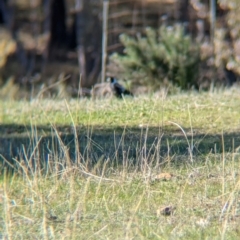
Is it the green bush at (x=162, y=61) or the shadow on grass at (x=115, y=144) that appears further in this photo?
the green bush at (x=162, y=61)

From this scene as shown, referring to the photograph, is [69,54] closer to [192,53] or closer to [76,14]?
[76,14]

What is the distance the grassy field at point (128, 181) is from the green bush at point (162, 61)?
13.5ft

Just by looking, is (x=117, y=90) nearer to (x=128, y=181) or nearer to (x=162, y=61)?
(x=162, y=61)

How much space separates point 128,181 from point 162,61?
6995 mm

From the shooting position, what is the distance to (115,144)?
734cm

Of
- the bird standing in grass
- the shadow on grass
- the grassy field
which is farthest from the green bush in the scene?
the shadow on grass

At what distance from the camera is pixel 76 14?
28.3 m

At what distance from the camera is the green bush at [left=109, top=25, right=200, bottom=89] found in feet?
42.4

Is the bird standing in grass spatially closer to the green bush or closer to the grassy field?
the green bush

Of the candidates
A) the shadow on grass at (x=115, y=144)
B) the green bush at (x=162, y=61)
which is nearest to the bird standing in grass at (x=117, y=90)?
the green bush at (x=162, y=61)

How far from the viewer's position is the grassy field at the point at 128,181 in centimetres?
570

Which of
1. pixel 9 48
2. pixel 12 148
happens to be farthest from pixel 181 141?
pixel 9 48

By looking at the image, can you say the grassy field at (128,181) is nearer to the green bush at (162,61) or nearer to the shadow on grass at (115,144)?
the shadow on grass at (115,144)

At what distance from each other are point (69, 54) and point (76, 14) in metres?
1.39
